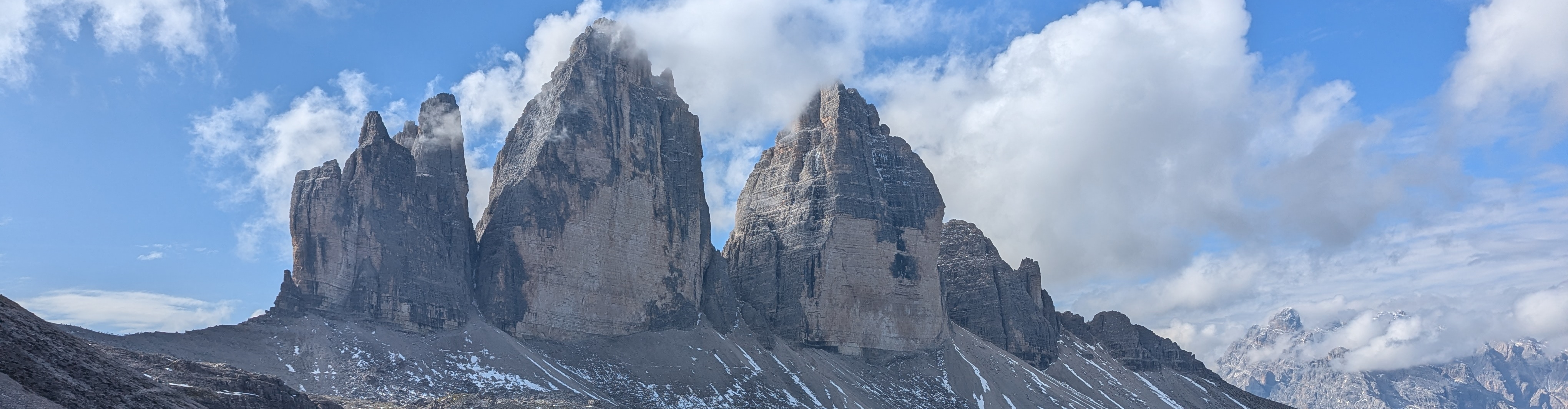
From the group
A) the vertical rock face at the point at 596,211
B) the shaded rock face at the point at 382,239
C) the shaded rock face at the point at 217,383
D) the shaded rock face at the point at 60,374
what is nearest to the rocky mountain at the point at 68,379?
the shaded rock face at the point at 60,374

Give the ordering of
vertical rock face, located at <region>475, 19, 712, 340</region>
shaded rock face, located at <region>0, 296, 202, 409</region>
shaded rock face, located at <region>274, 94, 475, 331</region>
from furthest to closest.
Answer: vertical rock face, located at <region>475, 19, 712, 340</region>
shaded rock face, located at <region>274, 94, 475, 331</region>
shaded rock face, located at <region>0, 296, 202, 409</region>

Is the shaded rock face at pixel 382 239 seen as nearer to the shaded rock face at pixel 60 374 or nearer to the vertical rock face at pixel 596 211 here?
the vertical rock face at pixel 596 211

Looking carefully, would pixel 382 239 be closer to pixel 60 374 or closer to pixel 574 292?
pixel 574 292

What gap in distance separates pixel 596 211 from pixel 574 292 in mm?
10918

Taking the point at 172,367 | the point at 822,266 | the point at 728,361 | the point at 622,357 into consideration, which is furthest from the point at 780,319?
the point at 172,367

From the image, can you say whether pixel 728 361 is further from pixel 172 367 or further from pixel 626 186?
pixel 172 367

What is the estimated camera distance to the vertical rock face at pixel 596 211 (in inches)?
6270

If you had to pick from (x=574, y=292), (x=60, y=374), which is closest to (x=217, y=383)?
(x=60, y=374)

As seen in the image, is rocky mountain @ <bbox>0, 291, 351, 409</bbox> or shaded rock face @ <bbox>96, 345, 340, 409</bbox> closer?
rocky mountain @ <bbox>0, 291, 351, 409</bbox>

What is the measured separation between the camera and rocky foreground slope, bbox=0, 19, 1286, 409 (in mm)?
133750

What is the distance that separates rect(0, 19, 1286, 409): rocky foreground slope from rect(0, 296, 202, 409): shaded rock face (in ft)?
126

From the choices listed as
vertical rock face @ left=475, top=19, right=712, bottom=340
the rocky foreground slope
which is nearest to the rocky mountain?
the rocky foreground slope

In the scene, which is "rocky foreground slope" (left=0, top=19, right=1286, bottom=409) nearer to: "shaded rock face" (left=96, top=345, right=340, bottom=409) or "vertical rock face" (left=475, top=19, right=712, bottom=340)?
"vertical rock face" (left=475, top=19, right=712, bottom=340)

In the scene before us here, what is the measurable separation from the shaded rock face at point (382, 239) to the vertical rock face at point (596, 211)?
21.4ft
